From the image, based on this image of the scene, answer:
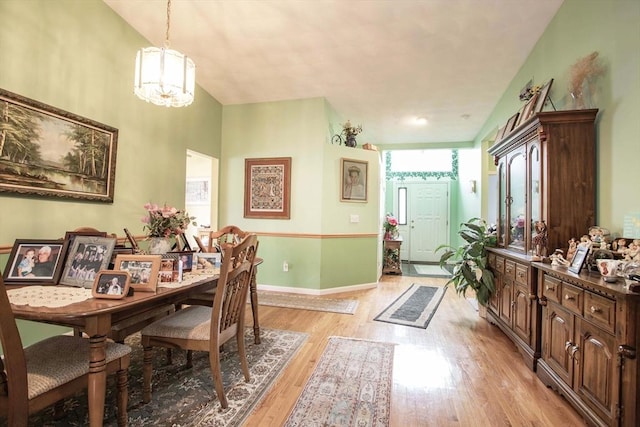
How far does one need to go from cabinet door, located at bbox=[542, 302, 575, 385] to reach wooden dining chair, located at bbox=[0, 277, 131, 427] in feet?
8.09

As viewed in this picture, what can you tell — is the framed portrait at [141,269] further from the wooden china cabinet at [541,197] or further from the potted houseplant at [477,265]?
the potted houseplant at [477,265]

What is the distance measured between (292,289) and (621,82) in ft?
12.9

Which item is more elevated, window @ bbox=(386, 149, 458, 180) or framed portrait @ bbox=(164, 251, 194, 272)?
window @ bbox=(386, 149, 458, 180)

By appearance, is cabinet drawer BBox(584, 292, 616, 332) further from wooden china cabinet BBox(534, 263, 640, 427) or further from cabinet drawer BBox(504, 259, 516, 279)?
cabinet drawer BBox(504, 259, 516, 279)

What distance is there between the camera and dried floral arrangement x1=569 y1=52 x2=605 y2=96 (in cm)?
200

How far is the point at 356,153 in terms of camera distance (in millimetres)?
4605

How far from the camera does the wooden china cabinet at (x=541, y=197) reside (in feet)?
6.75

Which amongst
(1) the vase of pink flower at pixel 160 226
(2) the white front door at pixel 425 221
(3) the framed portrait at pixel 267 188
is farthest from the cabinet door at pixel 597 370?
(2) the white front door at pixel 425 221

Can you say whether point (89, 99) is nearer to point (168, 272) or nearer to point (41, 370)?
point (168, 272)

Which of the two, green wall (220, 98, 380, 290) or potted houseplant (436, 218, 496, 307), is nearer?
potted houseplant (436, 218, 496, 307)

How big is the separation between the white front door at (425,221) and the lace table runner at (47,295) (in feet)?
22.9

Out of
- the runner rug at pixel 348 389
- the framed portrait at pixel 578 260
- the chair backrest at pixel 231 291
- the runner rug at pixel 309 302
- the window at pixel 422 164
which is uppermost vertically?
the window at pixel 422 164

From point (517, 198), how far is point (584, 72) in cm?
Result: 106

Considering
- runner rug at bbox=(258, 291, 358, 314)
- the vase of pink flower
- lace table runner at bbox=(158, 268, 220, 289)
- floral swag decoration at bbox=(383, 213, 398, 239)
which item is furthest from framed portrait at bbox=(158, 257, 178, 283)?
floral swag decoration at bbox=(383, 213, 398, 239)
